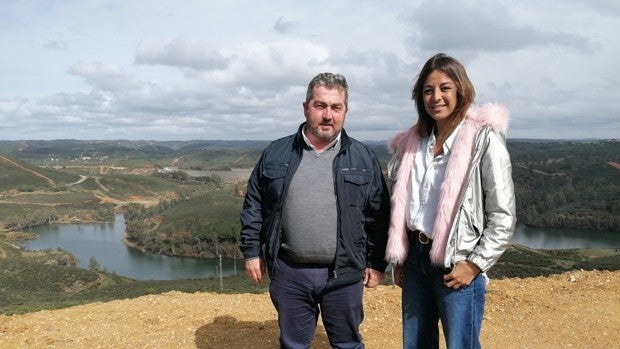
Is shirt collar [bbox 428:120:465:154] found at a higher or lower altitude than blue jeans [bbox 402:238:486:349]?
higher

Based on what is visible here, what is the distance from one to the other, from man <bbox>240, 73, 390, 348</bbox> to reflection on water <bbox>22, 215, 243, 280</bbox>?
150ft

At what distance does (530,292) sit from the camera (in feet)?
22.4

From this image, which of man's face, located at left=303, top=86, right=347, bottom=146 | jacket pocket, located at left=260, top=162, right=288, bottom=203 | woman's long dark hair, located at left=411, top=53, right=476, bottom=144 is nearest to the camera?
woman's long dark hair, located at left=411, top=53, right=476, bottom=144

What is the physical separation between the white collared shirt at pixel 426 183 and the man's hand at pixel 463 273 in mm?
202

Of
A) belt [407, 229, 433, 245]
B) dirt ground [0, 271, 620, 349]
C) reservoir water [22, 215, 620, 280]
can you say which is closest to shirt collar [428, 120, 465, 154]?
belt [407, 229, 433, 245]

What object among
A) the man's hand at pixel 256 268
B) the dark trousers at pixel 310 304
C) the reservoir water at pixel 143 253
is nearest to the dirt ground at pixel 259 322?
the dark trousers at pixel 310 304

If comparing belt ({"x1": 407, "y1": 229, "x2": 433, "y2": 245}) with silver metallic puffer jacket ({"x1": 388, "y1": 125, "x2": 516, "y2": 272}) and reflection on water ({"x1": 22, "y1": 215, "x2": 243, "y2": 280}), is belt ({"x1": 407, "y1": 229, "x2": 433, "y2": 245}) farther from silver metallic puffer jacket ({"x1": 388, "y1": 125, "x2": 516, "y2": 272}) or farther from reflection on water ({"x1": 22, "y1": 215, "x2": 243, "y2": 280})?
reflection on water ({"x1": 22, "y1": 215, "x2": 243, "y2": 280})

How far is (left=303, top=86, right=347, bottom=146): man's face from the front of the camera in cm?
257

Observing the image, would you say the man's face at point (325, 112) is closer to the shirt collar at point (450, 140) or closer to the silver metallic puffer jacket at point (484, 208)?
the shirt collar at point (450, 140)

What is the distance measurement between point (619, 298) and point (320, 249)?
Answer: 5888mm

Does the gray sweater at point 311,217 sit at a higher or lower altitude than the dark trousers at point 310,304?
higher

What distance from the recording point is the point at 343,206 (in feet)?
8.63

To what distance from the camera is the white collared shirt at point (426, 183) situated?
2.36 metres

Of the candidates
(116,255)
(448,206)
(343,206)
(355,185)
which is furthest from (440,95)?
(116,255)
